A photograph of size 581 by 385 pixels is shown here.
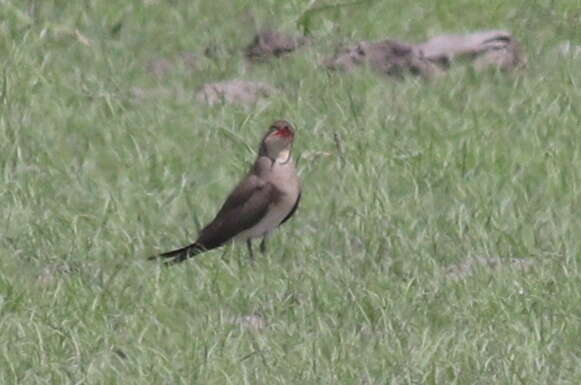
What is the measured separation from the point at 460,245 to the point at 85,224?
1.70 m

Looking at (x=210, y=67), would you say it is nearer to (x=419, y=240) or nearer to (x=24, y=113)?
(x=24, y=113)

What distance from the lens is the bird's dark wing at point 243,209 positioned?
852 cm

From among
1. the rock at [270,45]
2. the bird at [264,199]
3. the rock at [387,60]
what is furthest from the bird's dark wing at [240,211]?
the rock at [270,45]

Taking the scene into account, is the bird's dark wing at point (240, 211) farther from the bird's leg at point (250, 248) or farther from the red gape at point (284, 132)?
the red gape at point (284, 132)

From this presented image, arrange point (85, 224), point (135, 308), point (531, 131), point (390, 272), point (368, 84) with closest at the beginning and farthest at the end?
point (135, 308), point (390, 272), point (85, 224), point (531, 131), point (368, 84)

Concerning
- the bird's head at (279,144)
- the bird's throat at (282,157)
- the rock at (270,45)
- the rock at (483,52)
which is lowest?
the rock at (483,52)

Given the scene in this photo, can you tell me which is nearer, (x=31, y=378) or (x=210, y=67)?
(x=31, y=378)

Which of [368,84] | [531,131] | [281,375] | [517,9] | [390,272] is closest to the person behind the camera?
[281,375]

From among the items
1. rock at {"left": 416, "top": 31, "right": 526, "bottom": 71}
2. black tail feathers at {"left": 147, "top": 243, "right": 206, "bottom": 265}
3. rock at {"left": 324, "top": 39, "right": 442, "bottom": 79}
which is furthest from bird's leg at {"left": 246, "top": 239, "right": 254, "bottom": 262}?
rock at {"left": 416, "top": 31, "right": 526, "bottom": 71}

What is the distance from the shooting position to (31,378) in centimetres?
689

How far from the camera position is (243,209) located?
8.62 meters

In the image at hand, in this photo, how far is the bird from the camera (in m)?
8.58

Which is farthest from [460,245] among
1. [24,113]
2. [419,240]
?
[24,113]

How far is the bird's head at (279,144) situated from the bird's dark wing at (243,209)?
123mm
